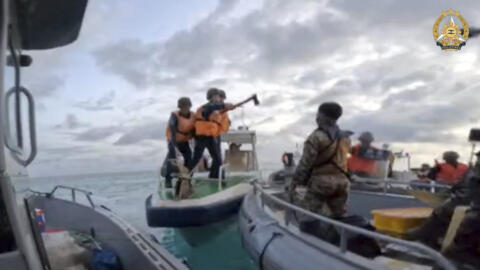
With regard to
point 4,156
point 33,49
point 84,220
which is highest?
point 33,49

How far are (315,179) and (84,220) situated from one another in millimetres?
2739

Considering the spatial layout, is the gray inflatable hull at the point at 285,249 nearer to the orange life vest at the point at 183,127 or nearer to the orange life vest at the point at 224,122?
the orange life vest at the point at 224,122

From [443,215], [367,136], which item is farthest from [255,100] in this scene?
[443,215]

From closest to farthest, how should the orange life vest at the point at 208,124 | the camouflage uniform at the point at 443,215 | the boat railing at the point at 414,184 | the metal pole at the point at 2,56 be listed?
1. the metal pole at the point at 2,56
2. the camouflage uniform at the point at 443,215
3. the boat railing at the point at 414,184
4. the orange life vest at the point at 208,124

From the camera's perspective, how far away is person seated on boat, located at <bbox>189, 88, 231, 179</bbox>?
7246mm

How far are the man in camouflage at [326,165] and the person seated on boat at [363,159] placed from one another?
3.89 m

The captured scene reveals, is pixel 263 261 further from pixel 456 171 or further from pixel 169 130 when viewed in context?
pixel 456 171

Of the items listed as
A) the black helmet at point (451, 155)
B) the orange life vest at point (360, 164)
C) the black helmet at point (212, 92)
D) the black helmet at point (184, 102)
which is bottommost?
the orange life vest at point (360, 164)

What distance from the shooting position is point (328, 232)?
135 inches

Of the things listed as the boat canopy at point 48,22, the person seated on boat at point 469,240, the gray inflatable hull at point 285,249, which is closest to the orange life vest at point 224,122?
the gray inflatable hull at point 285,249

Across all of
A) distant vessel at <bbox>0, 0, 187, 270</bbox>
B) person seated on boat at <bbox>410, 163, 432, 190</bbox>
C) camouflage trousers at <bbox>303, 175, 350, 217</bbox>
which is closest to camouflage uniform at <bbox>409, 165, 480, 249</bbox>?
camouflage trousers at <bbox>303, 175, 350, 217</bbox>

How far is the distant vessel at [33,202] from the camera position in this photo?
5.19 feet

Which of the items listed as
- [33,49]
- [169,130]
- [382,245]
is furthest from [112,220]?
[169,130]

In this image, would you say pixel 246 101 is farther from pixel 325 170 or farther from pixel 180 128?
pixel 325 170
